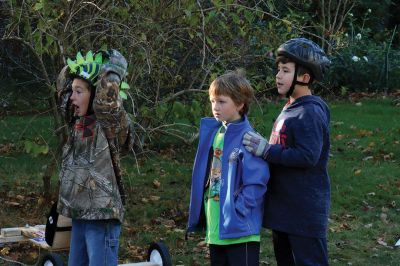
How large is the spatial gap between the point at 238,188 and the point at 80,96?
0.95m

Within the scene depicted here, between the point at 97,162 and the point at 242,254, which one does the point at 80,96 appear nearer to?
the point at 97,162

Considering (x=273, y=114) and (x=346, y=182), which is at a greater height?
(x=273, y=114)

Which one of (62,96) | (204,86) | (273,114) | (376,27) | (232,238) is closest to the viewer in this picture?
(232,238)

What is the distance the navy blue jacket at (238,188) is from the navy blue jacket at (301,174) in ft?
0.31

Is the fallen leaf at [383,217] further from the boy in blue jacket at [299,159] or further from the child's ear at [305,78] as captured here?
the child's ear at [305,78]

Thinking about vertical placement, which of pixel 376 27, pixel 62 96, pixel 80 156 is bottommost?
pixel 80 156

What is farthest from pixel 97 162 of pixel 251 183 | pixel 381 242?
pixel 381 242

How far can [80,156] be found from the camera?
438 cm

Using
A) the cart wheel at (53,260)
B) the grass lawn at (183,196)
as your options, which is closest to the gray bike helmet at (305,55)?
the cart wheel at (53,260)

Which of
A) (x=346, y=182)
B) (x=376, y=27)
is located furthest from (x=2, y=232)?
(x=376, y=27)

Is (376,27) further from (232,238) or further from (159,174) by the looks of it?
(232,238)

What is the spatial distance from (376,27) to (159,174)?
1194 cm

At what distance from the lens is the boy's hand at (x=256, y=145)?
4348 mm

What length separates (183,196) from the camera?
7.82 meters
